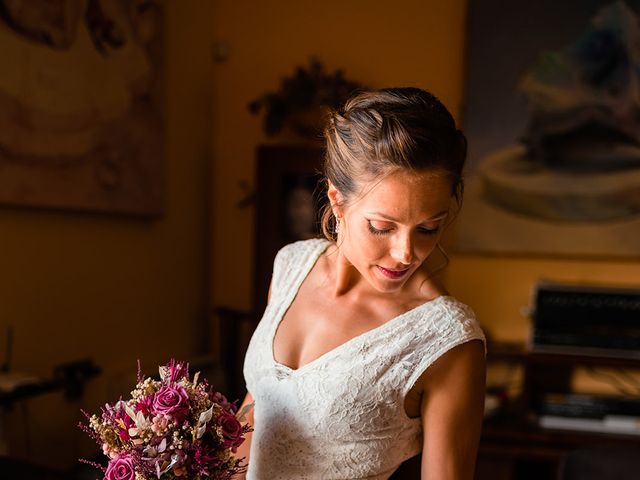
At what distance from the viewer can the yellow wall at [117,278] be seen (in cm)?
243

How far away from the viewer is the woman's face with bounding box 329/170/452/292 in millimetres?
1056

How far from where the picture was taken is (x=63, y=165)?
2.49 metres

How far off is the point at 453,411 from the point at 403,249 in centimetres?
29

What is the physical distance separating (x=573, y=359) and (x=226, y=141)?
2.15 m

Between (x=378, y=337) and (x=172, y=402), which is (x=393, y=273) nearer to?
(x=378, y=337)

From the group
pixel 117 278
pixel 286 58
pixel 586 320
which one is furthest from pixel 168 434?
pixel 286 58

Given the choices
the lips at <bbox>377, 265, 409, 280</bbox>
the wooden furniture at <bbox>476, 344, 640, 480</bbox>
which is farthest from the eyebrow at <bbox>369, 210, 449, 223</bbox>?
the wooden furniture at <bbox>476, 344, 640, 480</bbox>

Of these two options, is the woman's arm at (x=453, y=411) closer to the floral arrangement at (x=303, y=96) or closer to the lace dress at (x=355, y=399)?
the lace dress at (x=355, y=399)

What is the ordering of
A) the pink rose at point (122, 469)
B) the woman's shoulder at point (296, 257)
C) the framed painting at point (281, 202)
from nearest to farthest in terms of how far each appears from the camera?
the pink rose at point (122, 469) → the woman's shoulder at point (296, 257) → the framed painting at point (281, 202)

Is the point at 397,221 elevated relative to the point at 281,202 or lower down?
elevated

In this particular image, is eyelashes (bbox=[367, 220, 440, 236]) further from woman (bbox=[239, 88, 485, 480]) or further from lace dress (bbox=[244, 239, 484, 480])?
lace dress (bbox=[244, 239, 484, 480])

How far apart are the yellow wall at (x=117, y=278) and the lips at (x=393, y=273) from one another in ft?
5.56

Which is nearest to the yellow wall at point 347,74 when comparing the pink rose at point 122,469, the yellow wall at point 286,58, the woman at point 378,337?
the yellow wall at point 286,58

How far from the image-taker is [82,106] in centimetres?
260
